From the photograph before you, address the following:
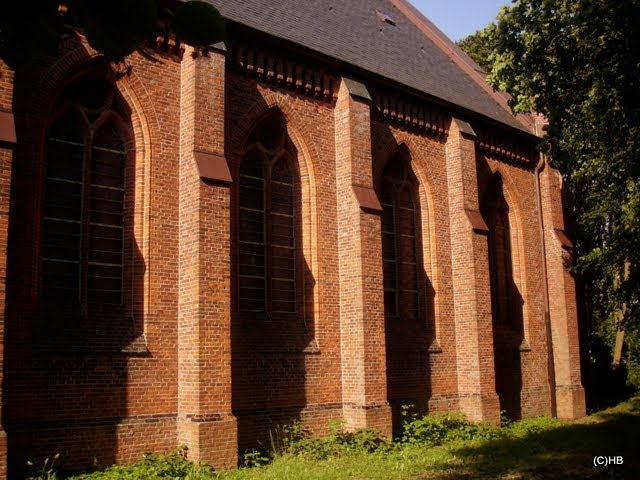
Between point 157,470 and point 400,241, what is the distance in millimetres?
7994

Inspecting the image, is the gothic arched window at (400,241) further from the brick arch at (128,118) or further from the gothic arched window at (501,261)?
the brick arch at (128,118)

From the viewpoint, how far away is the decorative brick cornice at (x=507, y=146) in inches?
722

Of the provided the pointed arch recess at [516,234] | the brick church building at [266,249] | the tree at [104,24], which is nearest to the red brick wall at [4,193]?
the brick church building at [266,249]

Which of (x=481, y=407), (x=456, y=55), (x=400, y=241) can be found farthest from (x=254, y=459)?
(x=456, y=55)

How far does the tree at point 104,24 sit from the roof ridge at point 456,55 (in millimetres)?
19662

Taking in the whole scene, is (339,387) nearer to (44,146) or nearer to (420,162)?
(420,162)

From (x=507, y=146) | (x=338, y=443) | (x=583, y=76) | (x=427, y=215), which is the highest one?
(x=507, y=146)

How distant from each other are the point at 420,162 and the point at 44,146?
28.8 feet

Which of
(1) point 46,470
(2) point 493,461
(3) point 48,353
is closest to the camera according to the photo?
(1) point 46,470

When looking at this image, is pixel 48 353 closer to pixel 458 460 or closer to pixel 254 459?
pixel 254 459

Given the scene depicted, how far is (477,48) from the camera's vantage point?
98.1 feet

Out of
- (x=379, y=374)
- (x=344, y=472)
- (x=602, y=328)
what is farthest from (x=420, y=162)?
(x=602, y=328)

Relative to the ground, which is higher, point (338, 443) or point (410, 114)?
point (410, 114)

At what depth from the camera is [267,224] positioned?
13297mm
